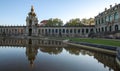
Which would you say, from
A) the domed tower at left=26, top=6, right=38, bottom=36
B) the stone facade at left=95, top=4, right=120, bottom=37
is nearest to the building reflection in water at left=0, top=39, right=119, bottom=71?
the stone facade at left=95, top=4, right=120, bottom=37

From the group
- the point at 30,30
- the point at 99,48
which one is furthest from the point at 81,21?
the point at 99,48

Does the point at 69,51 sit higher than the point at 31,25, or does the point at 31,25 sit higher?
the point at 31,25

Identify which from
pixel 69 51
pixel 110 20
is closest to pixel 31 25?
pixel 110 20

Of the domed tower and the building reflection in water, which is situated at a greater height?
the domed tower

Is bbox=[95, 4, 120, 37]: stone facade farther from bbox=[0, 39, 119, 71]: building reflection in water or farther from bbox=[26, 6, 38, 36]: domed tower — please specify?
bbox=[26, 6, 38, 36]: domed tower

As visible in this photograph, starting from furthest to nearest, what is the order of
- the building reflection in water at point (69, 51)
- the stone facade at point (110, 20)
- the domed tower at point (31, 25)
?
the domed tower at point (31, 25) < the stone facade at point (110, 20) < the building reflection in water at point (69, 51)

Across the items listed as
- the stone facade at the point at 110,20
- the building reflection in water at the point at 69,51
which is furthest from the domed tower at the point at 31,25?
the building reflection in water at the point at 69,51

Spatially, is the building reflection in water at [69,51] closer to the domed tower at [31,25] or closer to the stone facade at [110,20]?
the stone facade at [110,20]

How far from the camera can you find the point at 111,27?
5878 cm

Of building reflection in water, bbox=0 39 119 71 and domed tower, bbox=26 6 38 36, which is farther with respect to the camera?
domed tower, bbox=26 6 38 36

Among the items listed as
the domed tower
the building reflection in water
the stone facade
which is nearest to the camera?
the building reflection in water

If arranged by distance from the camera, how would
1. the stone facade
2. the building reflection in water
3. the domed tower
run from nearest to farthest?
the building reflection in water, the stone facade, the domed tower

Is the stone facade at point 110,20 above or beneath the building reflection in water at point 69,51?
above

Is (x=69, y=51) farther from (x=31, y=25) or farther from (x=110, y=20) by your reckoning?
(x=31, y=25)
